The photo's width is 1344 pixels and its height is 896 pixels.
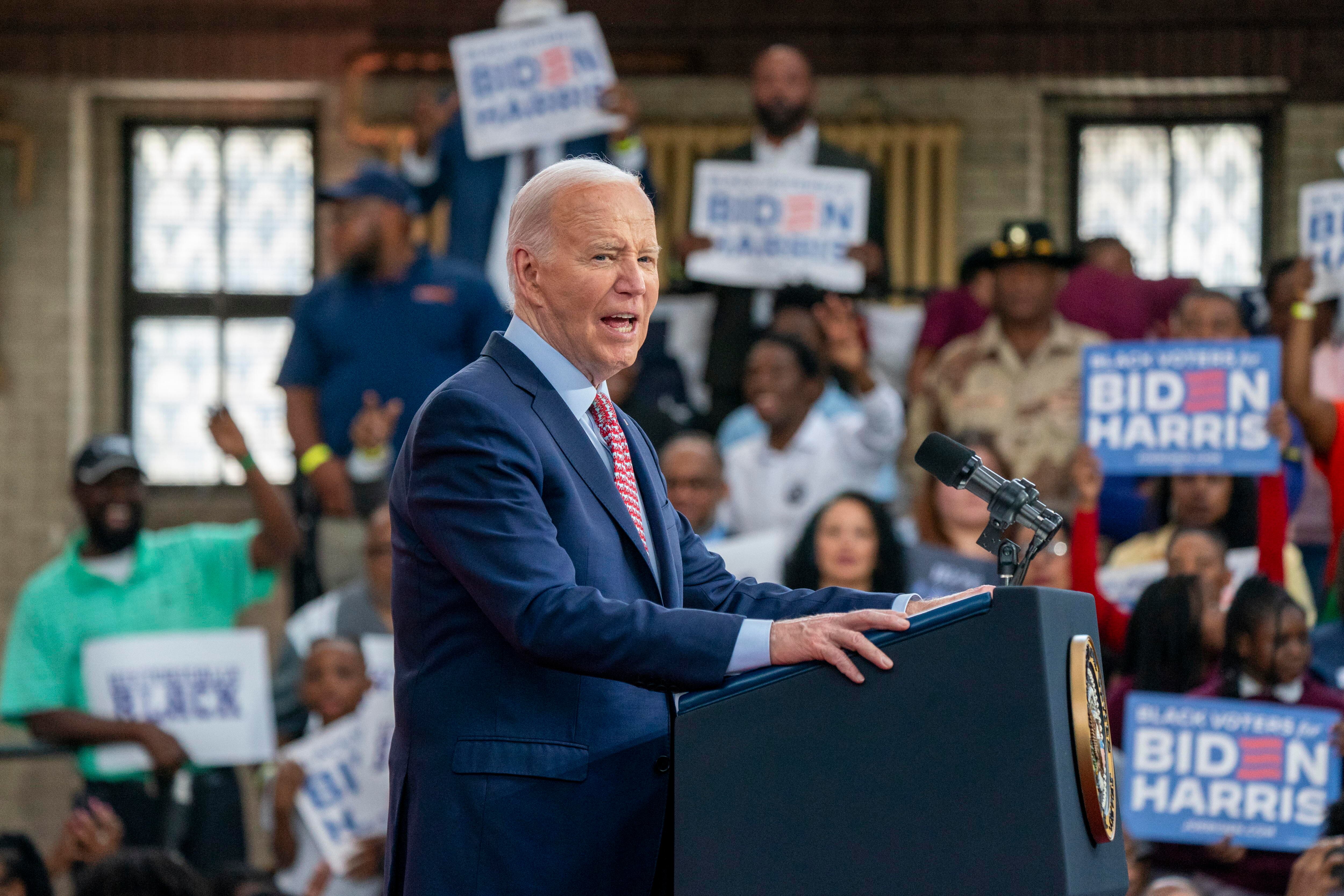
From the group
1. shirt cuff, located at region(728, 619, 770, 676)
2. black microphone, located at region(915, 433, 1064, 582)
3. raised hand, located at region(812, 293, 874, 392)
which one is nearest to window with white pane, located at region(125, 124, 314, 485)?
raised hand, located at region(812, 293, 874, 392)

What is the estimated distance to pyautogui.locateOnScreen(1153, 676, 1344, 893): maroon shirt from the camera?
4371 millimetres

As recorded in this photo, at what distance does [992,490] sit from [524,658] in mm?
562

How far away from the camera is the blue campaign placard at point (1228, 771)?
436cm

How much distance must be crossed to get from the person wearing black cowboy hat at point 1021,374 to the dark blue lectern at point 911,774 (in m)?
3.53

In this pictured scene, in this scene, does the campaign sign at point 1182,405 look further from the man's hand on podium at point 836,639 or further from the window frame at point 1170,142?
the window frame at point 1170,142

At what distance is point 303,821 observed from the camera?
16.8 ft

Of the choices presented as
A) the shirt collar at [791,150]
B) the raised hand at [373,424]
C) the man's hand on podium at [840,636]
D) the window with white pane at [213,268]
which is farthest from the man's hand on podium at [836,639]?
the window with white pane at [213,268]

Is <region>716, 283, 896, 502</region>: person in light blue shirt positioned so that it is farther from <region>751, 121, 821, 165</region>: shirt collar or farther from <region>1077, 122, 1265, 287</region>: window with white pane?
<region>1077, 122, 1265, 287</region>: window with white pane

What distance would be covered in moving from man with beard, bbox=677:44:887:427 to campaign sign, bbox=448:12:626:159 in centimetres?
52

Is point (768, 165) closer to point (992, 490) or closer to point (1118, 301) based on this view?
point (1118, 301)

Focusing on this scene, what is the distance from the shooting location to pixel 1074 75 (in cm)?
961

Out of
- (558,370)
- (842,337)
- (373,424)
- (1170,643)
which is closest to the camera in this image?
(558,370)

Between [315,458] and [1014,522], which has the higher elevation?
[1014,522]

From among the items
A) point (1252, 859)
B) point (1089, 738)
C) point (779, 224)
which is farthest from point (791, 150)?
point (1089, 738)
